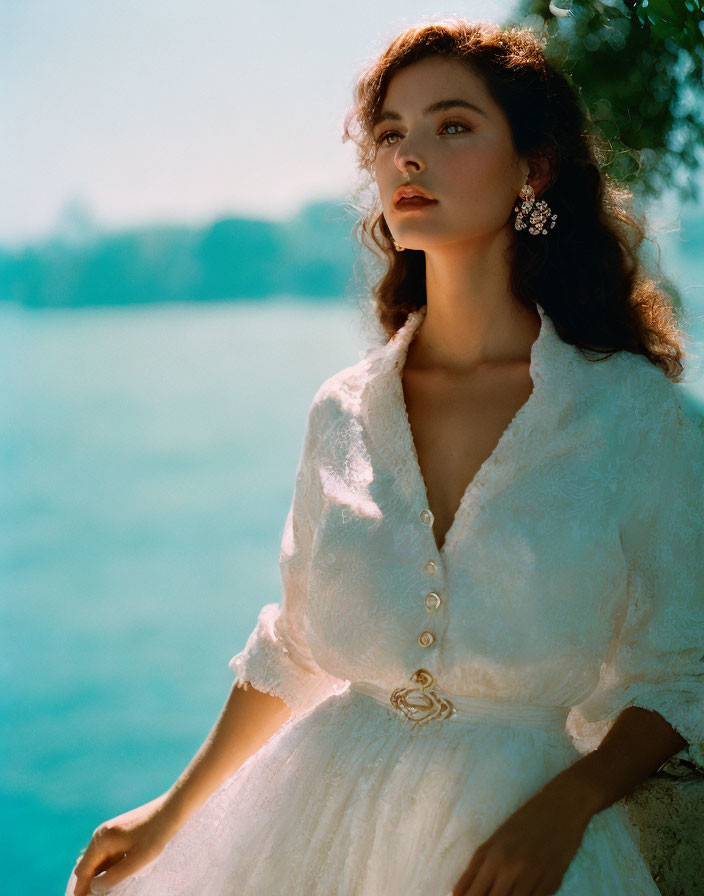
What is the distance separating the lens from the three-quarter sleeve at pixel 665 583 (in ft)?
3.54

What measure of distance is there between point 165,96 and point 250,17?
1.47 metres

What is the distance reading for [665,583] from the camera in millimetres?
1090

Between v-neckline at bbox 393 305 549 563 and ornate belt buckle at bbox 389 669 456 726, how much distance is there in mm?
137

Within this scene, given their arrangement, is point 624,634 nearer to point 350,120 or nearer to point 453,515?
→ point 453,515

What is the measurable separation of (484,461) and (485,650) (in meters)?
0.24

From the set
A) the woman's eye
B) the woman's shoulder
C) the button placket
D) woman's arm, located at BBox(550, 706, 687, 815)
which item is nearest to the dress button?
the button placket

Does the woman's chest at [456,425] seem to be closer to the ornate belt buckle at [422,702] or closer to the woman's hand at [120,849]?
the ornate belt buckle at [422,702]

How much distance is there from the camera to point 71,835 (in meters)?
4.53

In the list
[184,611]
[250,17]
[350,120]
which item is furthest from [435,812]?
[250,17]

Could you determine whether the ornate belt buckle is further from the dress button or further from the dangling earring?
the dangling earring

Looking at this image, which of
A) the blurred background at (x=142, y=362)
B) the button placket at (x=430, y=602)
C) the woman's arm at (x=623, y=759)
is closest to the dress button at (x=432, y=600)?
the button placket at (x=430, y=602)

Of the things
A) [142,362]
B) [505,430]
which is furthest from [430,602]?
[142,362]

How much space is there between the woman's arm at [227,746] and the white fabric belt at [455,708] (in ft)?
0.83

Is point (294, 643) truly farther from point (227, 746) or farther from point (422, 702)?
point (422, 702)
